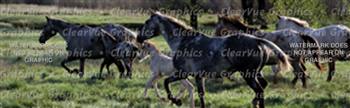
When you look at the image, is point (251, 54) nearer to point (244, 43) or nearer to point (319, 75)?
point (244, 43)

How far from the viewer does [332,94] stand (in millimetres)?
12852

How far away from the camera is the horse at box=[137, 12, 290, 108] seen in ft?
32.4

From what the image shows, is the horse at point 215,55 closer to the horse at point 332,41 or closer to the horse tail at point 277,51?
the horse tail at point 277,51

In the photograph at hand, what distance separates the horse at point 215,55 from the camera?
32.4 feet

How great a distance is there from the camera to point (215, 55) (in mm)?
10078

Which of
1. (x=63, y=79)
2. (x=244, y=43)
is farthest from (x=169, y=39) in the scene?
(x=63, y=79)

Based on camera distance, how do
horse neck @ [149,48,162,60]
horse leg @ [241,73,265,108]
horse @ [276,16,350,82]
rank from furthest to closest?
horse @ [276,16,350,82] < horse neck @ [149,48,162,60] < horse leg @ [241,73,265,108]

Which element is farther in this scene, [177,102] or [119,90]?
[119,90]

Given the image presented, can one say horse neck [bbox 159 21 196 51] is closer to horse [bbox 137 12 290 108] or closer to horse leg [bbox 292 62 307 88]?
horse [bbox 137 12 290 108]

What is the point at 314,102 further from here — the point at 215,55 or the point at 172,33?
the point at 172,33

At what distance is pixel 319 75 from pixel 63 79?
7.37 m

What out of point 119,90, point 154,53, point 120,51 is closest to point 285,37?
point 154,53

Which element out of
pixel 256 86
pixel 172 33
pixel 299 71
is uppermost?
pixel 172 33

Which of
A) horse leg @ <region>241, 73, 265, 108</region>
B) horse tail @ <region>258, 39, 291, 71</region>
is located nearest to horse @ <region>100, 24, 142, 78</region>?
horse leg @ <region>241, 73, 265, 108</region>
